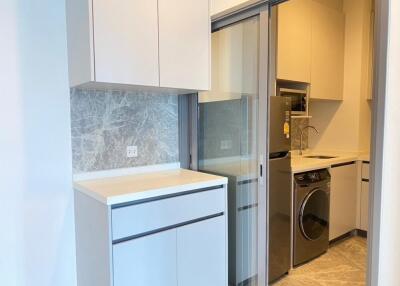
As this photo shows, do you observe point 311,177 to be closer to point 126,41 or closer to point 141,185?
point 141,185

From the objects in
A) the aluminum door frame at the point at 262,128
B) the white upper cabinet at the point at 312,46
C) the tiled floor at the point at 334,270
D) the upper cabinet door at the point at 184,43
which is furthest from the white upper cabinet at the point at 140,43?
the tiled floor at the point at 334,270

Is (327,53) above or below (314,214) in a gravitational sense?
above

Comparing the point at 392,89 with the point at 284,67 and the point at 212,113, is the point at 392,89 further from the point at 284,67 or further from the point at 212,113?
the point at 284,67

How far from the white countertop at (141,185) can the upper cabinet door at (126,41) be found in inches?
25.0

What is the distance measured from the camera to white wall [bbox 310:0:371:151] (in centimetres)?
351

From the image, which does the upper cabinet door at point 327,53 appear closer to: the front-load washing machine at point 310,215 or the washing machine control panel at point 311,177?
the washing machine control panel at point 311,177

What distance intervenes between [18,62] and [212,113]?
54.1 inches

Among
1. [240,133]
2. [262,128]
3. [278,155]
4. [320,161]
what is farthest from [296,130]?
[262,128]

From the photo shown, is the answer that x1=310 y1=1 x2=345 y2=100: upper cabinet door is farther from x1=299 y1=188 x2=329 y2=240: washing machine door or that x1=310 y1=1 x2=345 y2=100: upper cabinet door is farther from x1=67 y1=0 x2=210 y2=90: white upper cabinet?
x1=67 y1=0 x2=210 y2=90: white upper cabinet

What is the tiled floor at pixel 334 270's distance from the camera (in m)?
2.49

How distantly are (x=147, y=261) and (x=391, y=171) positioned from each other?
1.36m

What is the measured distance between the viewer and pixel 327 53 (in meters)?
3.43

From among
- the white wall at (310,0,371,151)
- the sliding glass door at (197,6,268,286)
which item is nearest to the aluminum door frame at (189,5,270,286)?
the sliding glass door at (197,6,268,286)

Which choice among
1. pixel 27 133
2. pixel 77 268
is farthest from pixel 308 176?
pixel 27 133
